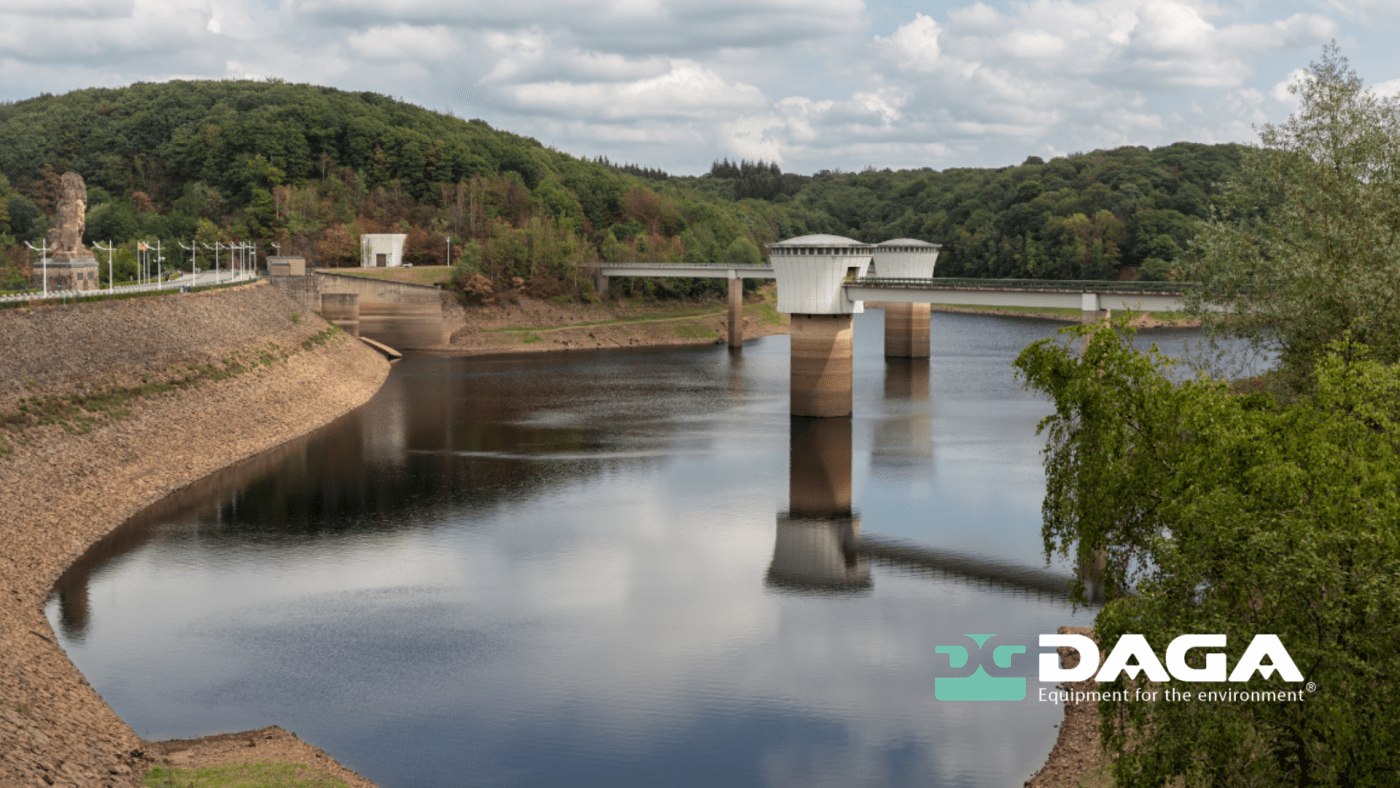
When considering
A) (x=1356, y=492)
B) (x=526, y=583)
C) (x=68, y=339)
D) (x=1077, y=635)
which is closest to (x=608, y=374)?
(x=68, y=339)

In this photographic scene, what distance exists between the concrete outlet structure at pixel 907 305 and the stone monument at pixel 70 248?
2369 inches

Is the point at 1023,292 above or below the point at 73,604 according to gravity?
above

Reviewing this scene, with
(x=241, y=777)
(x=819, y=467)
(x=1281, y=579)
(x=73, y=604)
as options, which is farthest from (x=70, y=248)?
(x=1281, y=579)

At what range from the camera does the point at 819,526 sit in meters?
39.5

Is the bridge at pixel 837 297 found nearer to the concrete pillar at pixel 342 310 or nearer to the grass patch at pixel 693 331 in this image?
the concrete pillar at pixel 342 310

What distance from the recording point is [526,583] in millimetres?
31891

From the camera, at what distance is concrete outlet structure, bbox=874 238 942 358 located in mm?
96125

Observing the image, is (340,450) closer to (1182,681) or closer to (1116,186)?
(1182,681)

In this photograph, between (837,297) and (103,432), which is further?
(837,297)

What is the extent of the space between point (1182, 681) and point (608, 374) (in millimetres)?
75603

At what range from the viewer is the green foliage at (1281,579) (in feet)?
38.7

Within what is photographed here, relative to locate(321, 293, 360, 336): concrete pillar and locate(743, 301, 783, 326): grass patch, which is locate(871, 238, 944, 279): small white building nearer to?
locate(743, 301, 783, 326): grass patch

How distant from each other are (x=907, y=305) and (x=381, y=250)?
6116 cm

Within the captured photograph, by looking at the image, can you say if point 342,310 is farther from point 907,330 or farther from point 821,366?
point 821,366
